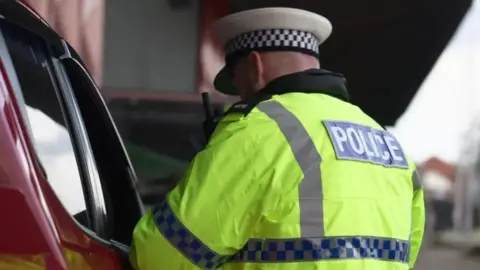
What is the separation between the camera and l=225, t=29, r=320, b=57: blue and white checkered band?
266cm

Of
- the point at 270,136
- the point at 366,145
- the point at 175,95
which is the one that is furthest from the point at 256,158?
the point at 175,95

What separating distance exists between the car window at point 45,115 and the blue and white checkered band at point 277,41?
57 centimetres

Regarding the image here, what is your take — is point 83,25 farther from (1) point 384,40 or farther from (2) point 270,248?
(2) point 270,248

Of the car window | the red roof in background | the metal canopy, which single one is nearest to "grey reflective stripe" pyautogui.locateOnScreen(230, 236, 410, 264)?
the car window

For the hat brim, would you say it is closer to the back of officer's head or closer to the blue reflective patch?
the back of officer's head

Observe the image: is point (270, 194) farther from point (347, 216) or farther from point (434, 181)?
point (434, 181)

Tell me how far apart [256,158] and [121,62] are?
266 inches

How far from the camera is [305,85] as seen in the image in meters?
2.55

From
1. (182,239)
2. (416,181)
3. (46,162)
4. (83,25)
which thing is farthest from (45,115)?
(83,25)

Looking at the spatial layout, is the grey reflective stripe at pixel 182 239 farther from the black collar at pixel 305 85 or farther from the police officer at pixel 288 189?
the black collar at pixel 305 85

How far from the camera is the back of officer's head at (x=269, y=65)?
2637 millimetres

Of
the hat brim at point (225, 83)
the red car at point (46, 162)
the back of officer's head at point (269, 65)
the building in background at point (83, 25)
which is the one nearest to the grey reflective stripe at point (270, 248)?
the red car at point (46, 162)

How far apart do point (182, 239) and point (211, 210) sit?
10 centimetres

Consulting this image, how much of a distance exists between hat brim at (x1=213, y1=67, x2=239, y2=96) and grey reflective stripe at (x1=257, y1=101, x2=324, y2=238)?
22.3 inches
